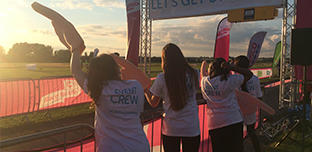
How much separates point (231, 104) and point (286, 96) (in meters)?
5.90

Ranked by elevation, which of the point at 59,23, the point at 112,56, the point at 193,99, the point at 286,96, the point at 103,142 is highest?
the point at 59,23

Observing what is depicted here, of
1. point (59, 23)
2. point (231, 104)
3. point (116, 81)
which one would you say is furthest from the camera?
point (231, 104)

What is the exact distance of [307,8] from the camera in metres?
5.92

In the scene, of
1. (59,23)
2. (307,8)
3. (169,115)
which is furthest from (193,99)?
(307,8)

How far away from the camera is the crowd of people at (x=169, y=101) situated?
1.61m

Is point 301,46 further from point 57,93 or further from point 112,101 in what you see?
point 57,93

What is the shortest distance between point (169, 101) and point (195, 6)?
6.55 m

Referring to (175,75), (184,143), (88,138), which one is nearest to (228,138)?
(184,143)

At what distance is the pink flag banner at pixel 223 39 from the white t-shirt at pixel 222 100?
563 cm

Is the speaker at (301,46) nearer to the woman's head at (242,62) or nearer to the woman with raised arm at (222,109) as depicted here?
the woman's head at (242,62)

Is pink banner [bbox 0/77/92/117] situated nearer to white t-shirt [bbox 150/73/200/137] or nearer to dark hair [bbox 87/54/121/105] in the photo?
white t-shirt [bbox 150/73/200/137]

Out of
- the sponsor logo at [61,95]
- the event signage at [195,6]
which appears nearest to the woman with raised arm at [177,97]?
the event signage at [195,6]

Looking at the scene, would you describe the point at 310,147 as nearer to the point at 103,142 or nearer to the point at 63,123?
the point at 103,142

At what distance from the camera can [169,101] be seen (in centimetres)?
222
